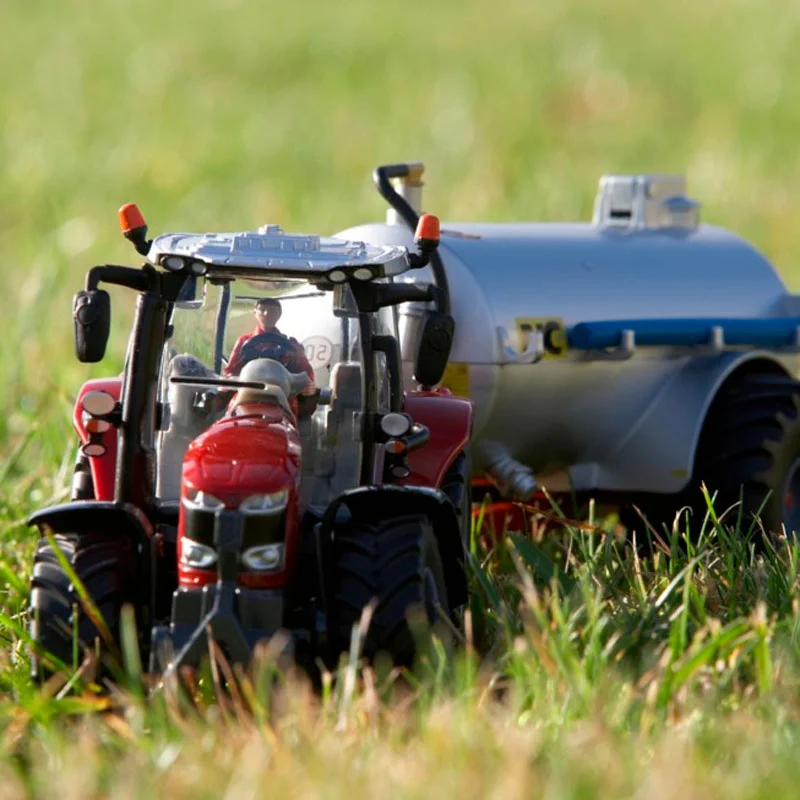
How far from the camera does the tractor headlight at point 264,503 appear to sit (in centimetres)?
441

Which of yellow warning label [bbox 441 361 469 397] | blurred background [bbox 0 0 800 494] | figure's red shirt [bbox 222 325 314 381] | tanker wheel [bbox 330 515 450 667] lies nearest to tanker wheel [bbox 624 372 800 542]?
yellow warning label [bbox 441 361 469 397]

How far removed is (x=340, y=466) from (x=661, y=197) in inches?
112

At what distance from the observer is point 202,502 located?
4.43m

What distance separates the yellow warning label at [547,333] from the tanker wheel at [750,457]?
725 millimetres

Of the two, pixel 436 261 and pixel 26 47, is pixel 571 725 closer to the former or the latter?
pixel 436 261

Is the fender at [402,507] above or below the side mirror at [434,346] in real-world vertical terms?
below

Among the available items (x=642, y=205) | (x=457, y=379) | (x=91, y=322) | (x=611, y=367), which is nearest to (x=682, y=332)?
(x=611, y=367)

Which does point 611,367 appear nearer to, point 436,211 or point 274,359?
point 274,359

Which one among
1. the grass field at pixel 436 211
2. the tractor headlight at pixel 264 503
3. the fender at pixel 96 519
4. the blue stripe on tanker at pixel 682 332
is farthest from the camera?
the blue stripe on tanker at pixel 682 332

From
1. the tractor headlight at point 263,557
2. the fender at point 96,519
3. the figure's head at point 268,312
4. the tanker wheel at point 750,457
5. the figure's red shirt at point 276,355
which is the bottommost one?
the tanker wheel at point 750,457

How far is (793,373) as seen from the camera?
24.2ft

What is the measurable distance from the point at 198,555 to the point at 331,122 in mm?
11567

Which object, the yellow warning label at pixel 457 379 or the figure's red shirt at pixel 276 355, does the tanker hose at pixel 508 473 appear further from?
the figure's red shirt at pixel 276 355

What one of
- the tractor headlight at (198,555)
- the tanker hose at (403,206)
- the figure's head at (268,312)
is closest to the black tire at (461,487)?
the tanker hose at (403,206)
